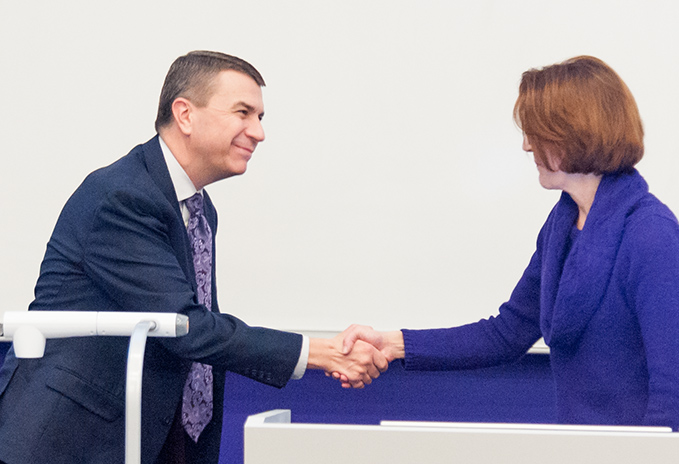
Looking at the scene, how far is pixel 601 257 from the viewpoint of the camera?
5.25ft

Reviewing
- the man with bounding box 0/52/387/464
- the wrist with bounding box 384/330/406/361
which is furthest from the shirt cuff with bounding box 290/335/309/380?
the wrist with bounding box 384/330/406/361

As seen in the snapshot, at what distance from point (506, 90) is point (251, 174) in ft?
2.93

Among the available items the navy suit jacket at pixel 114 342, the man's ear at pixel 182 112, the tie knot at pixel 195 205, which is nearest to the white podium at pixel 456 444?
the navy suit jacket at pixel 114 342

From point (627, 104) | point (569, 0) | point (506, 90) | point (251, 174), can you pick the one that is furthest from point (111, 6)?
point (627, 104)

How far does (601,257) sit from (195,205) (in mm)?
996

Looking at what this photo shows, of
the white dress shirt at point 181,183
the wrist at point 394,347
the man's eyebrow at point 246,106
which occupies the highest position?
the man's eyebrow at point 246,106

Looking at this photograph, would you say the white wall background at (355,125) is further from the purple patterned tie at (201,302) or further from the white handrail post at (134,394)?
the white handrail post at (134,394)

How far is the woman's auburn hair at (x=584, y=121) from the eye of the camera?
1677 mm

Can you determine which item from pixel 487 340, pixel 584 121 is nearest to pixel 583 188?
pixel 584 121

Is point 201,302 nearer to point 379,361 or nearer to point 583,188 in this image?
point 379,361

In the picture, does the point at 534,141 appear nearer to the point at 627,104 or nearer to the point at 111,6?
the point at 627,104

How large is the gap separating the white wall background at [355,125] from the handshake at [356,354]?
0.31 m

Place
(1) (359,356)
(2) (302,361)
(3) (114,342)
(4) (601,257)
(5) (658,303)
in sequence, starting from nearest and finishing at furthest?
(5) (658,303), (4) (601,257), (3) (114,342), (2) (302,361), (1) (359,356)

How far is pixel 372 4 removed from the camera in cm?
252
